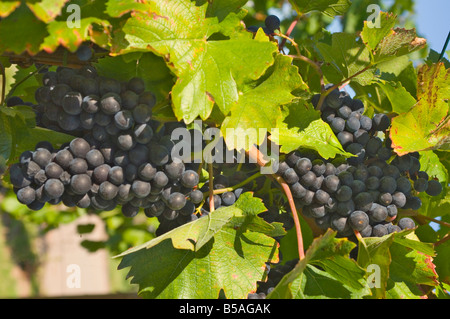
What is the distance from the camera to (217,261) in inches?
30.2

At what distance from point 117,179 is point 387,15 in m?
0.49

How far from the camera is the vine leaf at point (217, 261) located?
0.75 metres

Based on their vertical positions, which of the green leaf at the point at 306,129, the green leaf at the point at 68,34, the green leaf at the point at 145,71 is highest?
the green leaf at the point at 68,34

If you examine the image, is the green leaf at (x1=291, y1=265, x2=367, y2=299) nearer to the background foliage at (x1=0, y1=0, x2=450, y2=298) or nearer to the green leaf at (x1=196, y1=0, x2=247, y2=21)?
the background foliage at (x1=0, y1=0, x2=450, y2=298)

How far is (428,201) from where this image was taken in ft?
3.16

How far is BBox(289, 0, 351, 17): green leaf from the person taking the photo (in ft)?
2.92

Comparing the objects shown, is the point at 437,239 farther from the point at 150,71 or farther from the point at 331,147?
the point at 150,71

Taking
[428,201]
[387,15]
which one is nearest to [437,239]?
[428,201]

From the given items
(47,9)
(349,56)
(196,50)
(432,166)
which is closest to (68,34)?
(47,9)

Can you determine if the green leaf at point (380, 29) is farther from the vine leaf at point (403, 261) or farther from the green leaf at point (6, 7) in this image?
the green leaf at point (6, 7)

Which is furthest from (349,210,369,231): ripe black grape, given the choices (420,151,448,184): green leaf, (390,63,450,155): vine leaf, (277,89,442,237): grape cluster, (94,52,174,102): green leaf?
(94,52,174,102): green leaf

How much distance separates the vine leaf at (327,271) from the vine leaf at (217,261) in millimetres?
59

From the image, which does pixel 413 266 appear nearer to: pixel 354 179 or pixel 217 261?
pixel 354 179

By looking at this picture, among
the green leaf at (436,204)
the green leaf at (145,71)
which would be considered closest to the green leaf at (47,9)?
the green leaf at (145,71)
